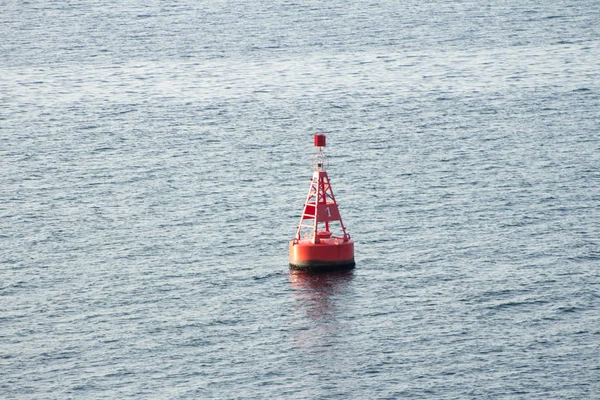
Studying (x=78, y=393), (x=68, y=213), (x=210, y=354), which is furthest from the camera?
(x=68, y=213)

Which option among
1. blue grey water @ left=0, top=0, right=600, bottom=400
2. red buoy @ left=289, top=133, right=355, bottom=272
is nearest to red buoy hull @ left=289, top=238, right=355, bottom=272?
red buoy @ left=289, top=133, right=355, bottom=272

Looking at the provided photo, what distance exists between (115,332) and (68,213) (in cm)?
3398

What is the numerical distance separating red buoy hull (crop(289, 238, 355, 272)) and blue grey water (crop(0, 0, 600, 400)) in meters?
1.49

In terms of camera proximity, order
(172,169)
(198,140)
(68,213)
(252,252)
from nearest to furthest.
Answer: (252,252), (68,213), (172,169), (198,140)

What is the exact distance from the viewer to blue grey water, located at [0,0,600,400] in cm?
7894

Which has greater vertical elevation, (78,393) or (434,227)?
(434,227)

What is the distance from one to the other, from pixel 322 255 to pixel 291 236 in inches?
503

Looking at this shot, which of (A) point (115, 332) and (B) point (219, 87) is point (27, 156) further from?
(A) point (115, 332)

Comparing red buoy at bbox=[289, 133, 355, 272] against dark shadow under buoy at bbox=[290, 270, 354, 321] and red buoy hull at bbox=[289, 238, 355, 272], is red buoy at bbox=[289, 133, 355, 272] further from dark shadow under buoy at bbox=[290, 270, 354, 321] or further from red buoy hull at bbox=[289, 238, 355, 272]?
dark shadow under buoy at bbox=[290, 270, 354, 321]

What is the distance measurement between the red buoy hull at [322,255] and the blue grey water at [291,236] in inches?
58.7

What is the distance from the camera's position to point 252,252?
10425cm

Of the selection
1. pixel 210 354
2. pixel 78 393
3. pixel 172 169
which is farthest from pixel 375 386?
pixel 172 169

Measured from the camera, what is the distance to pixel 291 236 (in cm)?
10888

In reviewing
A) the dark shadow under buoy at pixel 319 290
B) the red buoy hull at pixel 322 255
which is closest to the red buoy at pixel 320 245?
the red buoy hull at pixel 322 255
